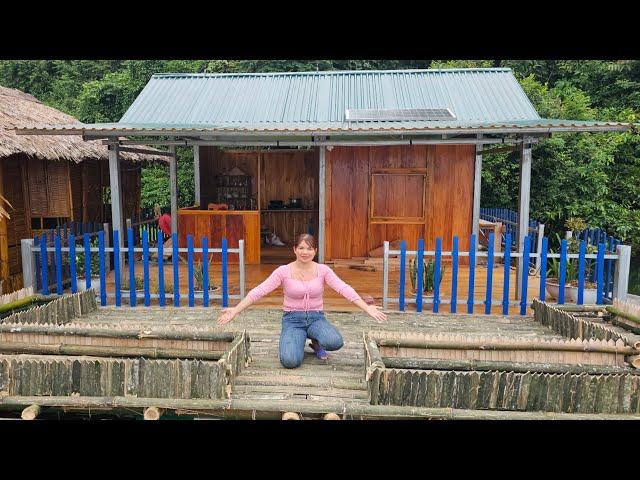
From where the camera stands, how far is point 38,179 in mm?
11703

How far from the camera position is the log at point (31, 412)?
461 cm

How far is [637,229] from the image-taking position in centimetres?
1691

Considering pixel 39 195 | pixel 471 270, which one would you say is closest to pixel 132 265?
pixel 471 270

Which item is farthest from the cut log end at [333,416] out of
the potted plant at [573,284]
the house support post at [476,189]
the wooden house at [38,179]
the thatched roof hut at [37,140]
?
the wooden house at [38,179]

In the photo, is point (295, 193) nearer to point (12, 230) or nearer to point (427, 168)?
point (427, 168)

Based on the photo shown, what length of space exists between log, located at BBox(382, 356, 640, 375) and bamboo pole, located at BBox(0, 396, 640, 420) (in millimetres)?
446

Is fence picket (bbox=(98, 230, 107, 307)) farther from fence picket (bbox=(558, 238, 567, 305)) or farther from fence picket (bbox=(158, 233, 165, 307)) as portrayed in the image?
fence picket (bbox=(558, 238, 567, 305))

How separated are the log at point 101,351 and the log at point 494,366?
1862 mm

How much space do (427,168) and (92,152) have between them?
7832 mm

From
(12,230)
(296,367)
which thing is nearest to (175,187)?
(12,230)

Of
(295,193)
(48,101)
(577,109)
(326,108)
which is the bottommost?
(295,193)

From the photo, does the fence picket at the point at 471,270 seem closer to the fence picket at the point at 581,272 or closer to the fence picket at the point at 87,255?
the fence picket at the point at 581,272

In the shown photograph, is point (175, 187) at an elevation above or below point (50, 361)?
above

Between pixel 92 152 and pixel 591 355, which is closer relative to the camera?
pixel 591 355
